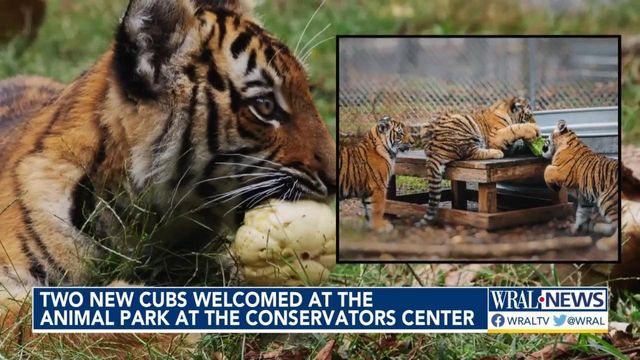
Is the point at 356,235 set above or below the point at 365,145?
below

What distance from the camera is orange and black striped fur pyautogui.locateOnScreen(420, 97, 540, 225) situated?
348 cm

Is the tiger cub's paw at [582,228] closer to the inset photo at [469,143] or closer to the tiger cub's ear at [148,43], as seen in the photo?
the inset photo at [469,143]

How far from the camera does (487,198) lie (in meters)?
3.50

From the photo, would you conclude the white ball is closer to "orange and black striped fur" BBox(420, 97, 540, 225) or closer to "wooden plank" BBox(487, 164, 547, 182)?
"orange and black striped fur" BBox(420, 97, 540, 225)

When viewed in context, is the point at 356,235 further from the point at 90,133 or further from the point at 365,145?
the point at 90,133

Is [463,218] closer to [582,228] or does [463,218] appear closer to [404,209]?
[404,209]

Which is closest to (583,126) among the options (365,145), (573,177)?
(573,177)

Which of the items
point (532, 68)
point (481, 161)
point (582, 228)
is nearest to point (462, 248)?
point (481, 161)

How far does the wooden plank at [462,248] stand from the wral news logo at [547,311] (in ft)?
0.41

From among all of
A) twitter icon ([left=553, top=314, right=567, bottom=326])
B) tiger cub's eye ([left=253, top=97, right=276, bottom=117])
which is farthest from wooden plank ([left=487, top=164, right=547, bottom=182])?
tiger cub's eye ([left=253, top=97, right=276, bottom=117])

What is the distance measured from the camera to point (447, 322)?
11.4 ft

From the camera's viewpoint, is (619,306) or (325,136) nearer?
(325,136)

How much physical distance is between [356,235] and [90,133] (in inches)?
34.7

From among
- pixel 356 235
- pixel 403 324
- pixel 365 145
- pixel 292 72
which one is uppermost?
pixel 292 72
